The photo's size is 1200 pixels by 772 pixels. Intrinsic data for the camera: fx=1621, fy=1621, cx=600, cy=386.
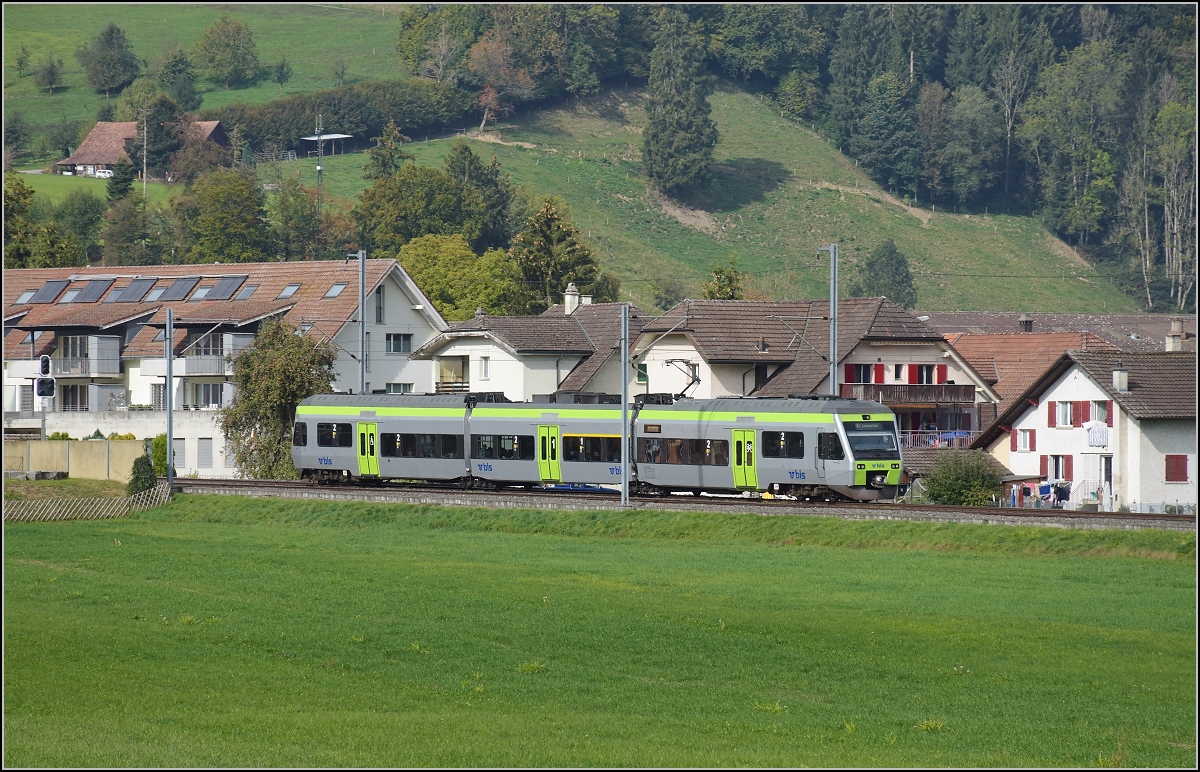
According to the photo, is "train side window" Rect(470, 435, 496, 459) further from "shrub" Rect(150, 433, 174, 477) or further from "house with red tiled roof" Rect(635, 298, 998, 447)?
"shrub" Rect(150, 433, 174, 477)

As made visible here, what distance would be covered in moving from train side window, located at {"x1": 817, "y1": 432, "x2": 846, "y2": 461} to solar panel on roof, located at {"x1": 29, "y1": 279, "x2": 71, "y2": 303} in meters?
51.8

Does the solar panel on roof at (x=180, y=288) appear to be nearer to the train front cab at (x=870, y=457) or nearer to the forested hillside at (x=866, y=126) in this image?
the train front cab at (x=870, y=457)

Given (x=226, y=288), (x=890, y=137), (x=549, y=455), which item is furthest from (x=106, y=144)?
(x=549, y=455)

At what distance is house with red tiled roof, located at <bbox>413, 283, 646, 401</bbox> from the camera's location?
69750 millimetres

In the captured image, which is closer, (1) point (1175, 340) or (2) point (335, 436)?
(2) point (335, 436)

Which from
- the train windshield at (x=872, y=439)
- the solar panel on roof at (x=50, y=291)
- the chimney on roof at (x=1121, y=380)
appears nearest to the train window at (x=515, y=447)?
the train windshield at (x=872, y=439)

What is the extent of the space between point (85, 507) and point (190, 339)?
2343 cm

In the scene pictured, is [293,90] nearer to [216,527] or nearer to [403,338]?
[403,338]

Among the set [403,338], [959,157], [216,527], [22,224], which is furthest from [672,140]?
[216,527]

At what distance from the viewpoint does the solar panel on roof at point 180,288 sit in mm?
79250

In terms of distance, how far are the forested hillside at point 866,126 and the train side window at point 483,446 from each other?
102294 mm

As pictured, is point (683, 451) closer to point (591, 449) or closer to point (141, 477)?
point (591, 449)

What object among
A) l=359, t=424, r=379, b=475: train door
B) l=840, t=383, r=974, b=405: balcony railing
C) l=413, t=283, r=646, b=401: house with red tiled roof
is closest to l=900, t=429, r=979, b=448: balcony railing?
l=840, t=383, r=974, b=405: balcony railing

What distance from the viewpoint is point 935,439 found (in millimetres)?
66312
